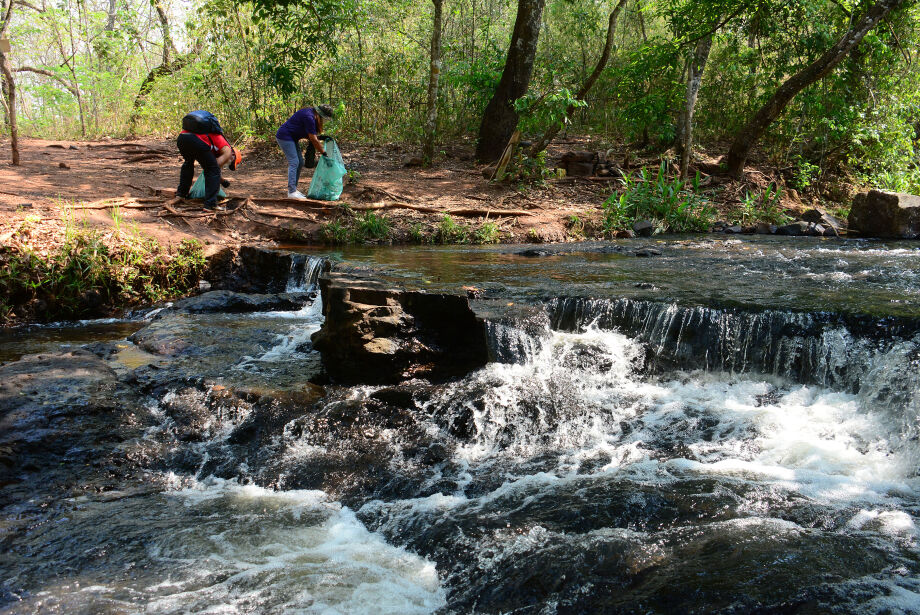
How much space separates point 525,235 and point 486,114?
13.9ft

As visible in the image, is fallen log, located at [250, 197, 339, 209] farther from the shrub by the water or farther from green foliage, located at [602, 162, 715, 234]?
green foliage, located at [602, 162, 715, 234]

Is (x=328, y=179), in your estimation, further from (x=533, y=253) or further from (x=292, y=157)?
(x=533, y=253)

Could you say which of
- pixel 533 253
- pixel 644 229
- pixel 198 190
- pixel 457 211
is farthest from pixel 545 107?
pixel 198 190

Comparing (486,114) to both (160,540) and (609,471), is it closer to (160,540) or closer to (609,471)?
(609,471)

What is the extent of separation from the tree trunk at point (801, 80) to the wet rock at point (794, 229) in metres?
2.50

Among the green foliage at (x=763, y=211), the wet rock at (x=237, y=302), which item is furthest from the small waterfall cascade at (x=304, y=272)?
the green foliage at (x=763, y=211)

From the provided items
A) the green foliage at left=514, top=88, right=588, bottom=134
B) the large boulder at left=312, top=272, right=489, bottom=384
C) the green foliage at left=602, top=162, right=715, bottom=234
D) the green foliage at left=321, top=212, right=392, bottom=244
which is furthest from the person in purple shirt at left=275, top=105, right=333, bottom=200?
the green foliage at left=602, top=162, right=715, bottom=234

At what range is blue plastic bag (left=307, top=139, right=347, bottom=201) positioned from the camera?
32.7 ft

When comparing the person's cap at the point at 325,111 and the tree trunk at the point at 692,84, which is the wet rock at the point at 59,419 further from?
the tree trunk at the point at 692,84

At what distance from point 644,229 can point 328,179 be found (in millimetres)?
5063

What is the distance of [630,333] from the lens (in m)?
5.80

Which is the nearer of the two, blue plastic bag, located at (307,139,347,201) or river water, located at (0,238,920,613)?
river water, located at (0,238,920,613)

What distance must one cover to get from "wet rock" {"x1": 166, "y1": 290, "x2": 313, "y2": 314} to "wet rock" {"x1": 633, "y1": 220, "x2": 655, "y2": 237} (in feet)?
18.6

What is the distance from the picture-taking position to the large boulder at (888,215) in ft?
31.8
